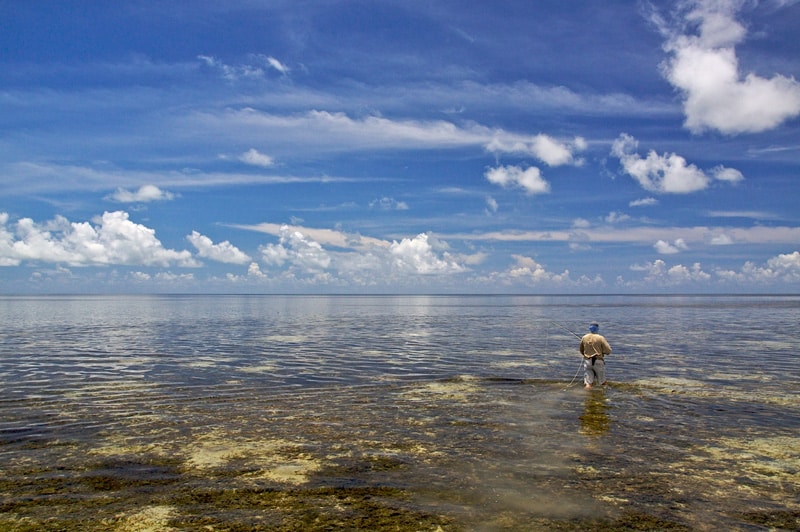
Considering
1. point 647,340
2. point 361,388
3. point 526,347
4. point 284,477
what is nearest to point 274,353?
point 361,388

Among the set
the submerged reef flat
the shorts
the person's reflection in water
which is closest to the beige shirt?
the shorts

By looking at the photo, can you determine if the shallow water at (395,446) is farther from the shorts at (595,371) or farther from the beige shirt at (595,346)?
the beige shirt at (595,346)

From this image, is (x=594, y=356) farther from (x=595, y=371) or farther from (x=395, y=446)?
(x=395, y=446)

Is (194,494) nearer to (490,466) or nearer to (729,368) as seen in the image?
(490,466)

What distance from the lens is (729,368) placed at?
29.0 m

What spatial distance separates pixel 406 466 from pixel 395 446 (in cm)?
169

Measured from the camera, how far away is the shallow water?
10102 mm

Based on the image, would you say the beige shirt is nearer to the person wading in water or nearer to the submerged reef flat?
the person wading in water

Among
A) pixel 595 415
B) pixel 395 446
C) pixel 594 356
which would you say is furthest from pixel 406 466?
pixel 594 356

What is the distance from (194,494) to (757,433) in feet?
51.6

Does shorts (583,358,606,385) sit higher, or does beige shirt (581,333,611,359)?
beige shirt (581,333,611,359)

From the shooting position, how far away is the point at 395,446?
47.3 ft

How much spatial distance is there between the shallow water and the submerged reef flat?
6 cm

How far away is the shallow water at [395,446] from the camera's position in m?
10.1
